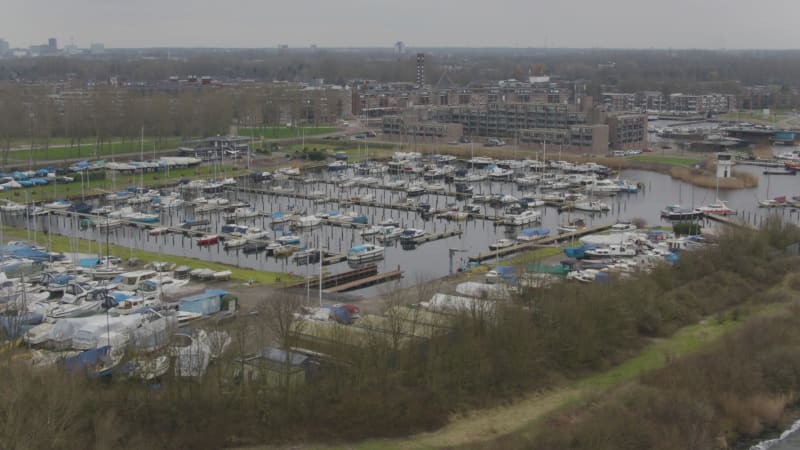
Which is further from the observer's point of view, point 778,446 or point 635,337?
point 635,337

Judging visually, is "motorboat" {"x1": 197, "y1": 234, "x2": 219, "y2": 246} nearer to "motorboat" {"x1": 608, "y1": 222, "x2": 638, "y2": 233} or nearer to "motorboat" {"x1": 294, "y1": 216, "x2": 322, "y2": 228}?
"motorboat" {"x1": 294, "y1": 216, "x2": 322, "y2": 228}

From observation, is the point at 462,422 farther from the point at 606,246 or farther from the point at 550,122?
the point at 550,122

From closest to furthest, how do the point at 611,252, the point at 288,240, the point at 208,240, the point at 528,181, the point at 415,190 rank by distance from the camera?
1. the point at 611,252
2. the point at 288,240
3. the point at 208,240
4. the point at 415,190
5. the point at 528,181

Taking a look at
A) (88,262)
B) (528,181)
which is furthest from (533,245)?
(88,262)

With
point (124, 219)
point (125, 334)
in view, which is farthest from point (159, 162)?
point (125, 334)

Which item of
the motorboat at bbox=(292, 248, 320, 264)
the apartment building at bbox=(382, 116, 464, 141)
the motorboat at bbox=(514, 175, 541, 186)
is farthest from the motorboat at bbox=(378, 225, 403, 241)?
the apartment building at bbox=(382, 116, 464, 141)

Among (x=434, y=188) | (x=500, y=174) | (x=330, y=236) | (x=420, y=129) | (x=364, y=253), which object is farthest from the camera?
(x=420, y=129)

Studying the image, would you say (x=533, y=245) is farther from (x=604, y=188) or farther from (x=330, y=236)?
(x=604, y=188)
